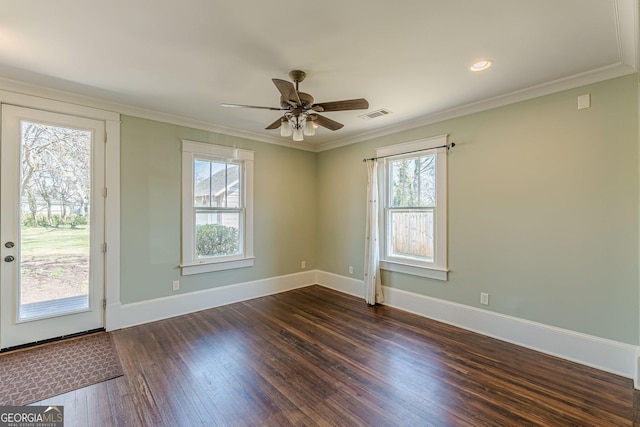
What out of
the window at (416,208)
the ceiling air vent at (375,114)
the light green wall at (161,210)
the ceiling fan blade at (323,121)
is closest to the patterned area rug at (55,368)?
the light green wall at (161,210)

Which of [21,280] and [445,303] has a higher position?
[21,280]

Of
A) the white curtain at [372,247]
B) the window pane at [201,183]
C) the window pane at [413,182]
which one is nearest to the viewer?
the window pane at [413,182]

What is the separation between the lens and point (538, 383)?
231cm

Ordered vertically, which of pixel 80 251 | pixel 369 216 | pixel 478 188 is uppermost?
pixel 478 188

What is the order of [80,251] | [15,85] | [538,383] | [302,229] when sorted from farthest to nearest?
[302,229]
[80,251]
[15,85]
[538,383]

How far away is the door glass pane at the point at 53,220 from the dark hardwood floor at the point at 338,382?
777mm

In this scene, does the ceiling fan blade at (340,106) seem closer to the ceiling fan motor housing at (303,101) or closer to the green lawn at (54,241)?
the ceiling fan motor housing at (303,101)

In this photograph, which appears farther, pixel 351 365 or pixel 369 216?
pixel 369 216

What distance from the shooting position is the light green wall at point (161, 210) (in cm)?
349

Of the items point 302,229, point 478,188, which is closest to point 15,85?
point 302,229

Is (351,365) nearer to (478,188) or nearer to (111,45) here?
(478,188)

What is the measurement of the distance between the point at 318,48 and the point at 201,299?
3.54 metres

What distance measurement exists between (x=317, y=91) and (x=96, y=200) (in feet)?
9.20

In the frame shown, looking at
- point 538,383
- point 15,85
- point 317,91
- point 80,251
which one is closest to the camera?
point 538,383
